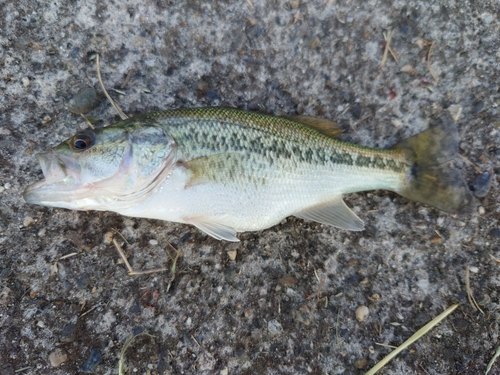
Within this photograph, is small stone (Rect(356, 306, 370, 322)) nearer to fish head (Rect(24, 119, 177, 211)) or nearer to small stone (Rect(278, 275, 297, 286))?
small stone (Rect(278, 275, 297, 286))

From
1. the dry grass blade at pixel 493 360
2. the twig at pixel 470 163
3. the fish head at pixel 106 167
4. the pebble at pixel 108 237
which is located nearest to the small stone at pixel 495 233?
the twig at pixel 470 163

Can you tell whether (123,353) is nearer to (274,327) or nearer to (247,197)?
(274,327)

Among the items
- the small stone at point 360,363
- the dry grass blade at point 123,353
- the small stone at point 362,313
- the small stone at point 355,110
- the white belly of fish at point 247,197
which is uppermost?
the small stone at point 355,110

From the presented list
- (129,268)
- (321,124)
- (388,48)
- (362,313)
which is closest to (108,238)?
(129,268)

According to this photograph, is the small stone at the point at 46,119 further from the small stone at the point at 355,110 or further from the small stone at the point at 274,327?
the small stone at the point at 355,110

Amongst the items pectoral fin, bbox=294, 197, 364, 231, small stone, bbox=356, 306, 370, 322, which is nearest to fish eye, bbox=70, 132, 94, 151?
pectoral fin, bbox=294, 197, 364, 231

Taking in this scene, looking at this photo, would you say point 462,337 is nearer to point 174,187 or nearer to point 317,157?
point 317,157

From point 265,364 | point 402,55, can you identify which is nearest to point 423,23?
point 402,55
